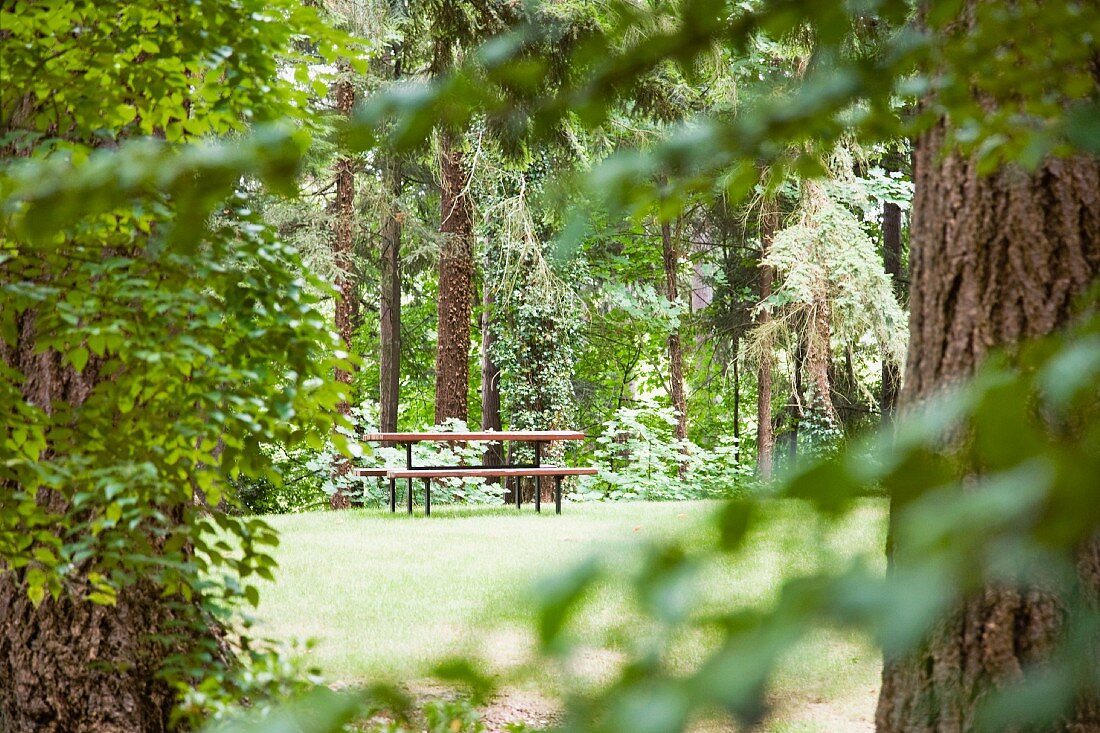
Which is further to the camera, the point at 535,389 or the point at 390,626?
the point at 535,389

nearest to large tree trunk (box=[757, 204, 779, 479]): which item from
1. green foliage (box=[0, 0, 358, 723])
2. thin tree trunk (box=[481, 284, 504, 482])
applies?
thin tree trunk (box=[481, 284, 504, 482])

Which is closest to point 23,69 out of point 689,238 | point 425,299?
point 689,238

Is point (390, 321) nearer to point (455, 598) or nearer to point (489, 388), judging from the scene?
point (489, 388)

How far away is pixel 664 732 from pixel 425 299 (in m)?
18.5

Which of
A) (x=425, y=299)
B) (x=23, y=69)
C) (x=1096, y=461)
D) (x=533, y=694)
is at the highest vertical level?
(x=425, y=299)

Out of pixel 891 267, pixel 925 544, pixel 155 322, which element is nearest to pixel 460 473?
pixel 155 322

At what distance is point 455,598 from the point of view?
18.4 ft

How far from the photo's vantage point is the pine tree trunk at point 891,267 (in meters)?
13.1

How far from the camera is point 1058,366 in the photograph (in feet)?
1.54

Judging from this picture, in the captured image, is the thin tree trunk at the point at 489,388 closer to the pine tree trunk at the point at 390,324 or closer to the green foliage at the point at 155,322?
the pine tree trunk at the point at 390,324

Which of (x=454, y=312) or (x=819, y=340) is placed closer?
(x=819, y=340)

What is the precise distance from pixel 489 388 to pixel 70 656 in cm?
936

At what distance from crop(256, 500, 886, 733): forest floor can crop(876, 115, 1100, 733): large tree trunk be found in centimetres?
19

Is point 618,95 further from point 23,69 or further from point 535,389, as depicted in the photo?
point 535,389
